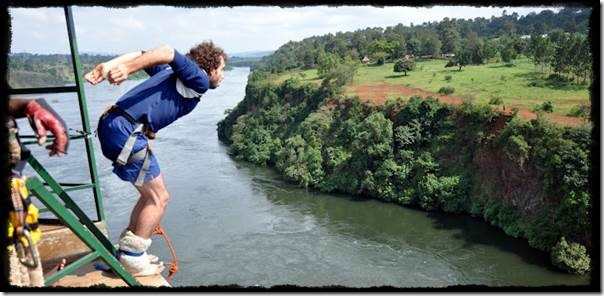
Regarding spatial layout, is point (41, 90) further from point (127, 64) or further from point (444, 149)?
point (444, 149)

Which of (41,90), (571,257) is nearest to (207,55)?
(41,90)

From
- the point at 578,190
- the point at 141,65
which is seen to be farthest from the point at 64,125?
the point at 578,190

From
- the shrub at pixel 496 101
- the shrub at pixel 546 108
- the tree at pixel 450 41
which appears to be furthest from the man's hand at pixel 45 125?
the tree at pixel 450 41

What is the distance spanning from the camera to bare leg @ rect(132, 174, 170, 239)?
88.2 inches

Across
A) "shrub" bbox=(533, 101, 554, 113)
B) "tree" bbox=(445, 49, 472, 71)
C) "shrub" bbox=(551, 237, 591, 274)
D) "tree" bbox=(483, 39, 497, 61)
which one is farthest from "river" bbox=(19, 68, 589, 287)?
"tree" bbox=(483, 39, 497, 61)

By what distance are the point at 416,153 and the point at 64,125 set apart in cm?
2271

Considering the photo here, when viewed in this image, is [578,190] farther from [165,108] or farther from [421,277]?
[165,108]

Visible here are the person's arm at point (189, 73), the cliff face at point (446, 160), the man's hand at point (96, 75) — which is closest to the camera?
the man's hand at point (96, 75)

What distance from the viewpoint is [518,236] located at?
1825 cm

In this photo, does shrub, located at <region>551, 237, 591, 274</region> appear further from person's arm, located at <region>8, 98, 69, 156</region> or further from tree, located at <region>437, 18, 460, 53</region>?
tree, located at <region>437, 18, 460, 53</region>

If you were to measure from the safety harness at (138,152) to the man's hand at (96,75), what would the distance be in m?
0.44

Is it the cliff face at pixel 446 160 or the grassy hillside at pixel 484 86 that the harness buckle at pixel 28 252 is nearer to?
the cliff face at pixel 446 160

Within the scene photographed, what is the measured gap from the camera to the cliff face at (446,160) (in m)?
16.9

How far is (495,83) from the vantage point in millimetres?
27000
